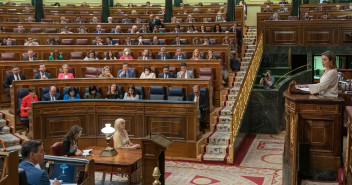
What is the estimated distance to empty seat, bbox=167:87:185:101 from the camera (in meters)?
8.73

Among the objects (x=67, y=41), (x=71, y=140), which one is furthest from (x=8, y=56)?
(x=71, y=140)

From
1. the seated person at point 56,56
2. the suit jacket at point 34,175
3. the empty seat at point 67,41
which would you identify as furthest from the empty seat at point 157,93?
the suit jacket at point 34,175

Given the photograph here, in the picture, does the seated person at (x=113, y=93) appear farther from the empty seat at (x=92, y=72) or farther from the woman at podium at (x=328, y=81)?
the woman at podium at (x=328, y=81)

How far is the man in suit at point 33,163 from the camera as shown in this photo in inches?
160

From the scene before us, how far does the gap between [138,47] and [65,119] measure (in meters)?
3.52

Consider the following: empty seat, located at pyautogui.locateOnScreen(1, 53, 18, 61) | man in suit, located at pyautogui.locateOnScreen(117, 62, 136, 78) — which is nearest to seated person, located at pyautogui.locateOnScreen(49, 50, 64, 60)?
empty seat, located at pyautogui.locateOnScreen(1, 53, 18, 61)

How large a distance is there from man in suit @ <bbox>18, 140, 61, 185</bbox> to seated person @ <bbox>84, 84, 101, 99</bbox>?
15.2ft

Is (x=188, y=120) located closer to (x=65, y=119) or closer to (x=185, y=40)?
(x=65, y=119)

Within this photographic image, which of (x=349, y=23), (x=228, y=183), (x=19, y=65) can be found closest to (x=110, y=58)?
(x=19, y=65)

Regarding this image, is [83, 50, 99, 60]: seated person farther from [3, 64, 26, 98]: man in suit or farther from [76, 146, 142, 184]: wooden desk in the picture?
[76, 146, 142, 184]: wooden desk

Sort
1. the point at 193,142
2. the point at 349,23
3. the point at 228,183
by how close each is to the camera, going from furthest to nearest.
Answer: the point at 349,23 → the point at 193,142 → the point at 228,183

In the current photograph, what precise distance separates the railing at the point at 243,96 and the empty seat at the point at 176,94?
100cm

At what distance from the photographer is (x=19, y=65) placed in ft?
32.8

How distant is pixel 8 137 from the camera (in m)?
8.53
